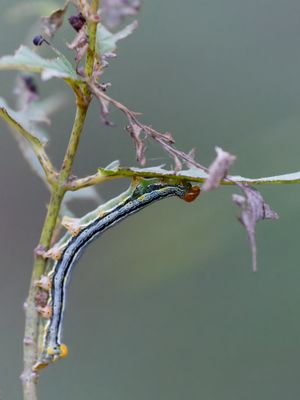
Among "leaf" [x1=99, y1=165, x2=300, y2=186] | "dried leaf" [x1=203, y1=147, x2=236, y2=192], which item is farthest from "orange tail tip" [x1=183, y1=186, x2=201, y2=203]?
"dried leaf" [x1=203, y1=147, x2=236, y2=192]

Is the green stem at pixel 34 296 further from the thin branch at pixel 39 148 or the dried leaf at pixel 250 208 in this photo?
the dried leaf at pixel 250 208

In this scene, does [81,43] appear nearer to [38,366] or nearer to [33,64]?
[33,64]

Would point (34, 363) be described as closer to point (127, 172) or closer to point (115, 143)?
point (127, 172)

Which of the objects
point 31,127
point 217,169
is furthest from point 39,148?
point 217,169

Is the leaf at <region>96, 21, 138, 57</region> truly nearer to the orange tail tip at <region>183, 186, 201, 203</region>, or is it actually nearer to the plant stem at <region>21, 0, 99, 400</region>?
the plant stem at <region>21, 0, 99, 400</region>

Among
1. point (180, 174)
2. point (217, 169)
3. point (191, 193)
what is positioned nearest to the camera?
point (217, 169)

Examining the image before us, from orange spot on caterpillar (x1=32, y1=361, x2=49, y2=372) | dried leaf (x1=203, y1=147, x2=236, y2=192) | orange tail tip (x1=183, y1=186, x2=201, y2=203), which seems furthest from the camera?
orange tail tip (x1=183, y1=186, x2=201, y2=203)
